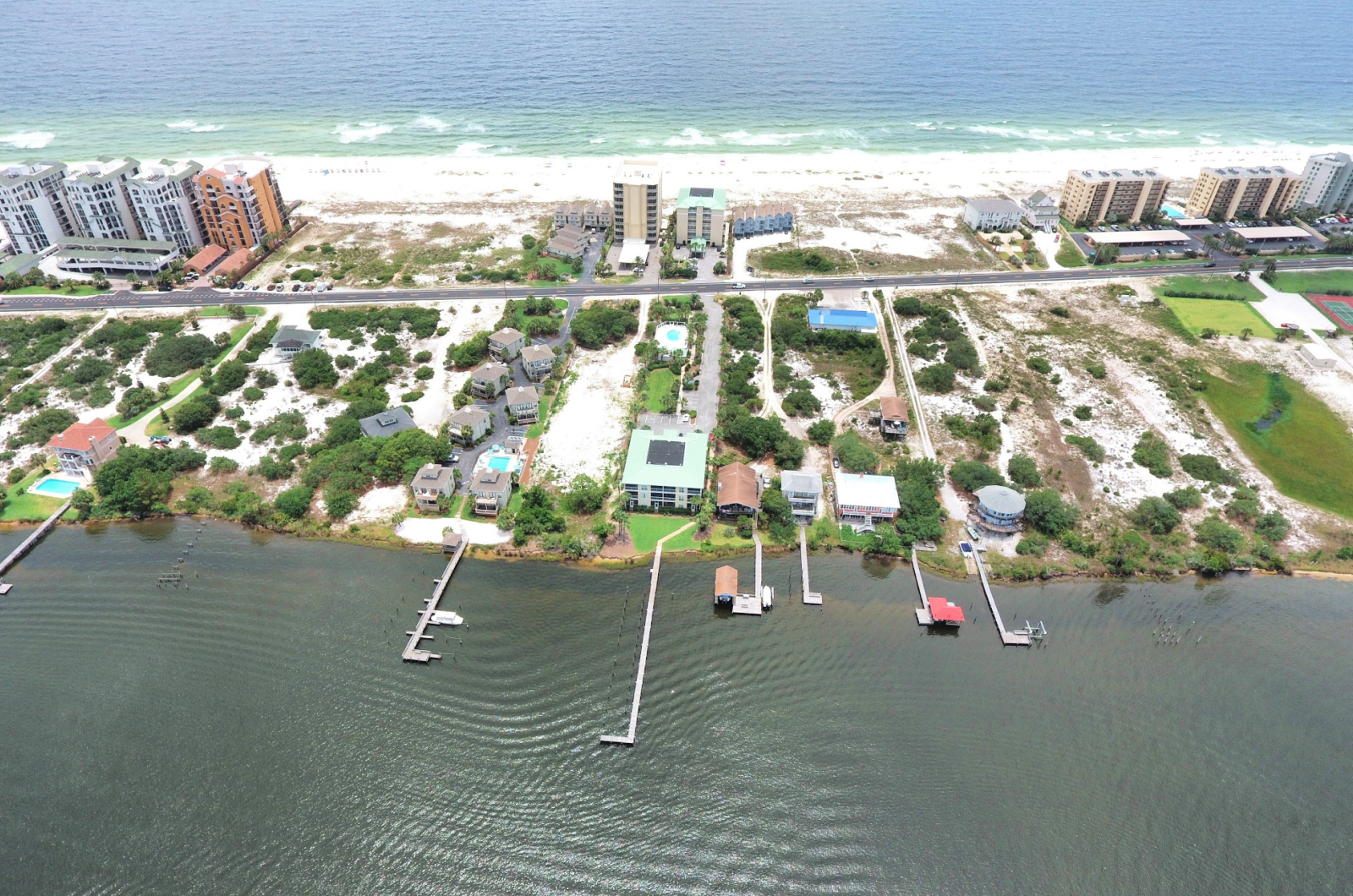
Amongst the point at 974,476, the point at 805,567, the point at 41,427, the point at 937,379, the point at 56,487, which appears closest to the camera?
the point at 805,567

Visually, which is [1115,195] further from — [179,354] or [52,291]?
[52,291]

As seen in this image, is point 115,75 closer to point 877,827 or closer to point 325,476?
point 325,476

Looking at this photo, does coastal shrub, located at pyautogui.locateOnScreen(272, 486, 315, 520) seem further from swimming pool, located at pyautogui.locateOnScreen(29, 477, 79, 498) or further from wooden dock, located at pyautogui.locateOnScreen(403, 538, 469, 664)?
swimming pool, located at pyautogui.locateOnScreen(29, 477, 79, 498)

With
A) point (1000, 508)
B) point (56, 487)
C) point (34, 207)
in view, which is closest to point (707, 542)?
point (1000, 508)

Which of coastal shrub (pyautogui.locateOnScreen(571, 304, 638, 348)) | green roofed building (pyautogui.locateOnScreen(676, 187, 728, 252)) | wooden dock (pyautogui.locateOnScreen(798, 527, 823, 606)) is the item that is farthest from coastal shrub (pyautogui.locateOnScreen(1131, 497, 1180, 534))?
green roofed building (pyautogui.locateOnScreen(676, 187, 728, 252))

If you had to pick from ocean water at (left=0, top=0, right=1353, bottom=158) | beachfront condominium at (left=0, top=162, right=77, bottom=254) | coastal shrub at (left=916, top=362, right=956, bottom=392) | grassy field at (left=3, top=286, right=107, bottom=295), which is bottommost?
coastal shrub at (left=916, top=362, right=956, bottom=392)

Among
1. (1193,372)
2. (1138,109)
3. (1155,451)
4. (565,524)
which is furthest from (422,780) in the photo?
(1138,109)

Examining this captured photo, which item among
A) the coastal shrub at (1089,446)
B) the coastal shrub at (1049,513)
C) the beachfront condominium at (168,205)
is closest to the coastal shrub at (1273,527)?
the coastal shrub at (1089,446)
